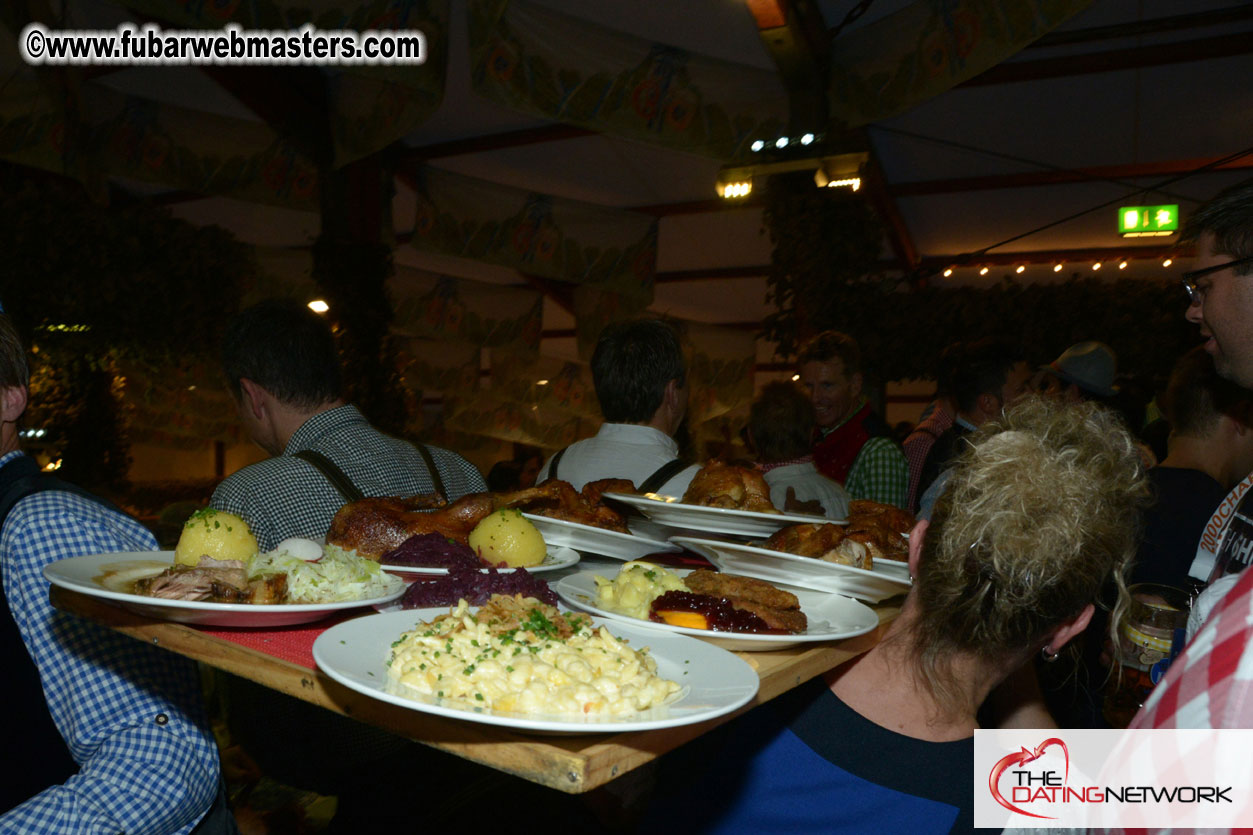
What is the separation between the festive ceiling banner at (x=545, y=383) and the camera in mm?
14258

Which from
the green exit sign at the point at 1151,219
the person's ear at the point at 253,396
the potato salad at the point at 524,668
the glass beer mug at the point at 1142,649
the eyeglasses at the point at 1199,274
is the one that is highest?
the green exit sign at the point at 1151,219

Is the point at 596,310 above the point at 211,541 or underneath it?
above

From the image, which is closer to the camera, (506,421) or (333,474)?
(333,474)

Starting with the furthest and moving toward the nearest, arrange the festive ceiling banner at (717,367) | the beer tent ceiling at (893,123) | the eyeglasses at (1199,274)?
the festive ceiling banner at (717,367) → the beer tent ceiling at (893,123) → the eyeglasses at (1199,274)

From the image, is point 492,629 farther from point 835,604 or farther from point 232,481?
point 232,481

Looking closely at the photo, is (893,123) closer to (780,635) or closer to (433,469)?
(433,469)

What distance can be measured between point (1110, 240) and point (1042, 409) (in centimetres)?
1047

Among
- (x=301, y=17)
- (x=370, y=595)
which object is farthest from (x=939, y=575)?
(x=301, y=17)

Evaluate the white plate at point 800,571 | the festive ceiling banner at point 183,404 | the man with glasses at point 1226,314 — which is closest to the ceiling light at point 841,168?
the man with glasses at point 1226,314

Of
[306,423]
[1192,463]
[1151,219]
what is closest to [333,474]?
[306,423]

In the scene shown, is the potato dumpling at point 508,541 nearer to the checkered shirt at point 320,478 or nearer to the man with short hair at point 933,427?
the checkered shirt at point 320,478

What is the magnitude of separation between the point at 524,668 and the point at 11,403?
1.53 meters

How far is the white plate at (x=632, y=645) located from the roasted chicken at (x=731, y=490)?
750 mm

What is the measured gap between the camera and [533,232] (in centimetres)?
A: 857
